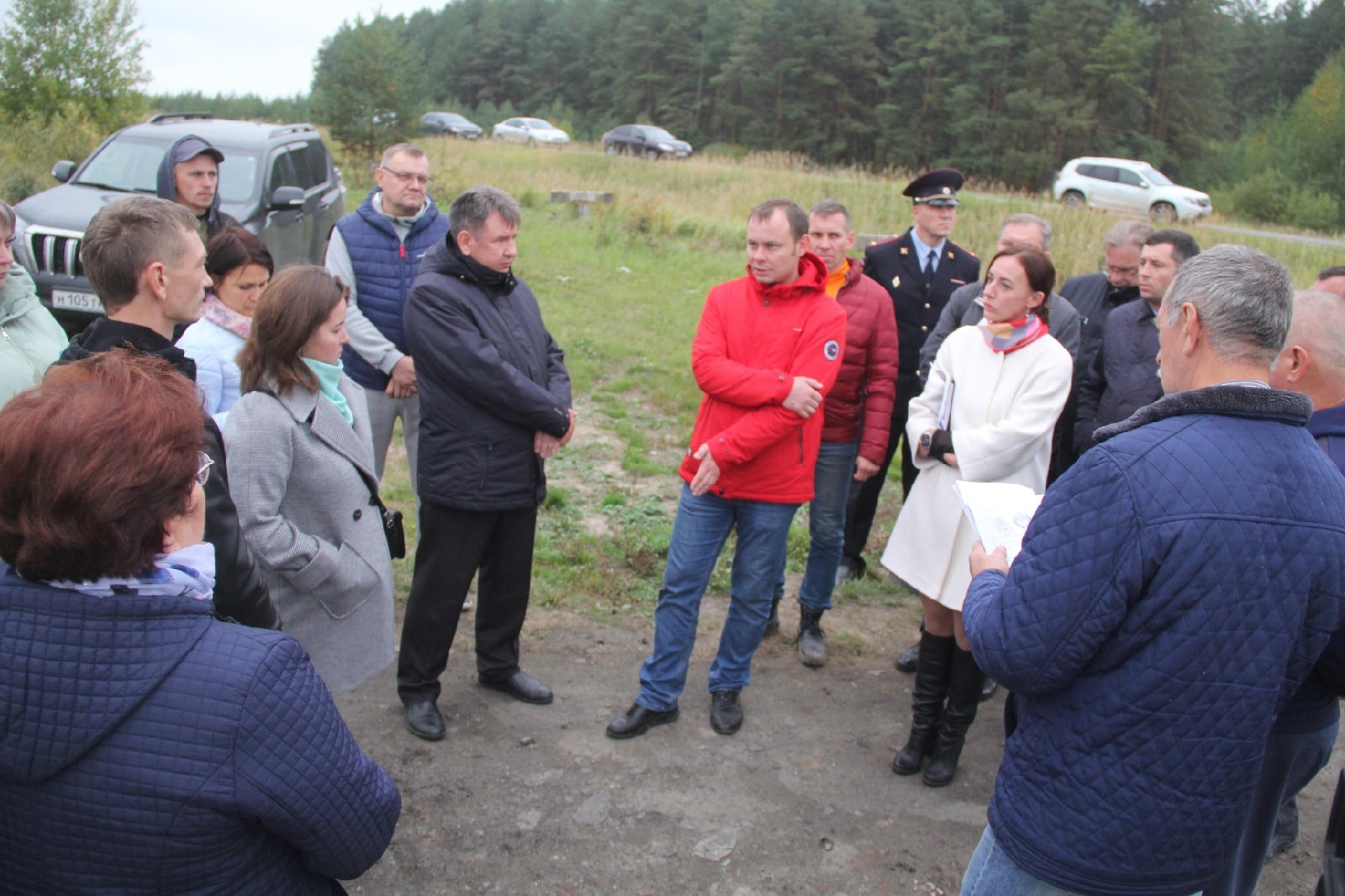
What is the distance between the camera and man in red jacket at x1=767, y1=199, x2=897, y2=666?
455 cm

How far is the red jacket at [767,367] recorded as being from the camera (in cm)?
370

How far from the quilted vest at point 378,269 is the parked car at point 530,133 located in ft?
132

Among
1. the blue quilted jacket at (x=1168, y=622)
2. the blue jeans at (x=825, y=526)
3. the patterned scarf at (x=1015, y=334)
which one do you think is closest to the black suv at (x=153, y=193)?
the blue jeans at (x=825, y=526)

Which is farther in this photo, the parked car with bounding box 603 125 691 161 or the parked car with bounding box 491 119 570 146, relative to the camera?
the parked car with bounding box 491 119 570 146

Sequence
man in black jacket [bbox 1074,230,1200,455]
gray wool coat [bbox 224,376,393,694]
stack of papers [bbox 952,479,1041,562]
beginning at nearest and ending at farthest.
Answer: stack of papers [bbox 952,479,1041,562], gray wool coat [bbox 224,376,393,694], man in black jacket [bbox 1074,230,1200,455]

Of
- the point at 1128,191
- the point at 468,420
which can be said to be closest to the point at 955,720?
the point at 468,420

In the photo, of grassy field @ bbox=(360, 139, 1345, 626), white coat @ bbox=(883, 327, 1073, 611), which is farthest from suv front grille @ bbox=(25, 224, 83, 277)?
white coat @ bbox=(883, 327, 1073, 611)

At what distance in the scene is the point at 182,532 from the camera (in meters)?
1.61

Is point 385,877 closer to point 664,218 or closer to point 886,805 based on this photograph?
point 886,805

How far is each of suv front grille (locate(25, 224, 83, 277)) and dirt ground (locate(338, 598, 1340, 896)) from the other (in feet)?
19.0

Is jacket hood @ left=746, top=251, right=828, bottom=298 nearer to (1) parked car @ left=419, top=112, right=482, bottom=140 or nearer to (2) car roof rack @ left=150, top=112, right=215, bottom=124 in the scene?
(2) car roof rack @ left=150, top=112, right=215, bottom=124

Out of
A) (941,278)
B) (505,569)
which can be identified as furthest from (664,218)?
(505,569)

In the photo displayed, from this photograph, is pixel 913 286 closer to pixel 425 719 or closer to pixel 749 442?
pixel 749 442

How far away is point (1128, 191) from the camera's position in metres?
27.4
